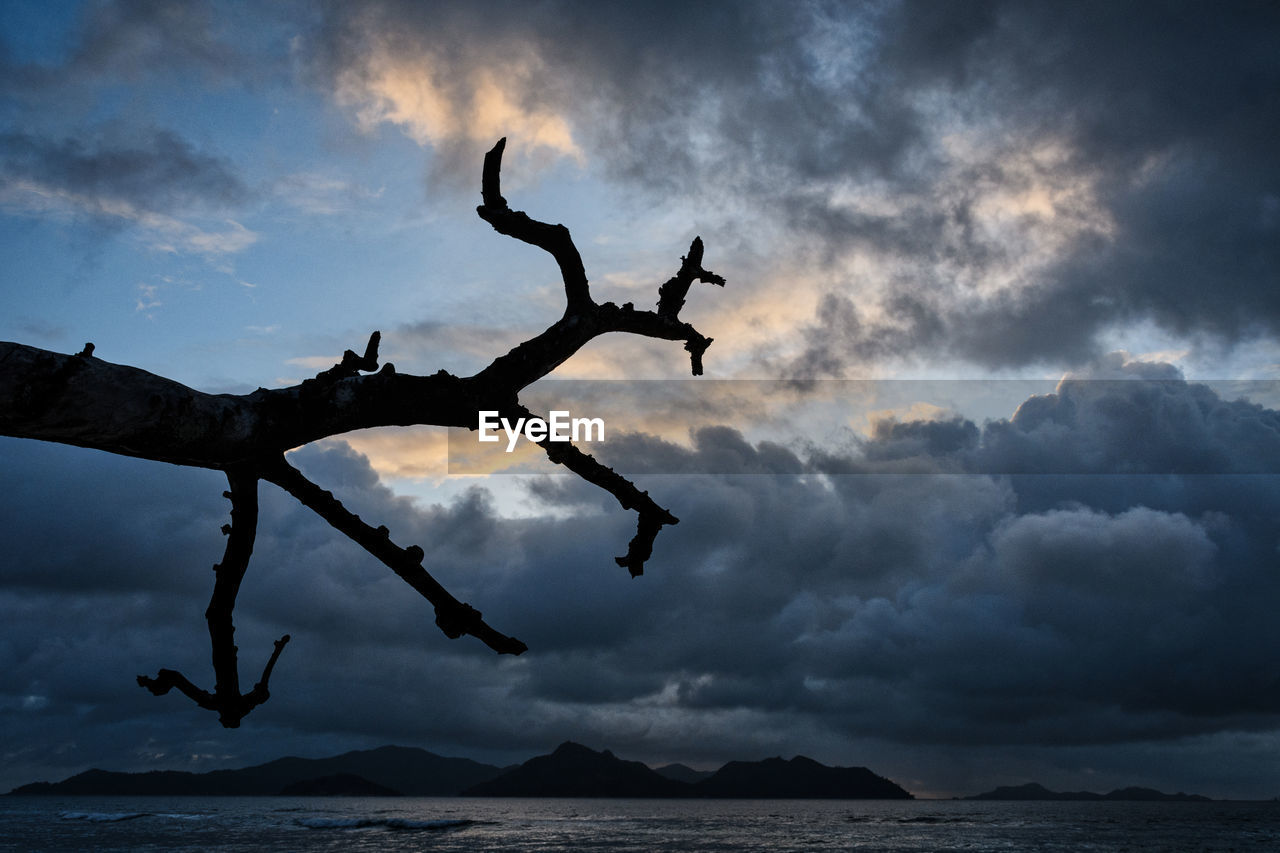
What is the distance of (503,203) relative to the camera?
16.2ft

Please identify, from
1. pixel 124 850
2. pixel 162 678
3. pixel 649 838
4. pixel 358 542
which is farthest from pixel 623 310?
pixel 649 838

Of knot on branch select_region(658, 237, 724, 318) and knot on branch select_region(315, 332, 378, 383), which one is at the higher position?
knot on branch select_region(658, 237, 724, 318)

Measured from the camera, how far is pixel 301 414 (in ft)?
13.5

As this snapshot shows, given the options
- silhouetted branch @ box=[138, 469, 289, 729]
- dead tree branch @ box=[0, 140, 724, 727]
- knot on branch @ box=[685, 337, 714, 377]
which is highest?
knot on branch @ box=[685, 337, 714, 377]

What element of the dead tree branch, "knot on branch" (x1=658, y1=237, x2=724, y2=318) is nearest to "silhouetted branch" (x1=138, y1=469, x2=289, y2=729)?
the dead tree branch

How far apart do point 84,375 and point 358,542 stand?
5.70ft

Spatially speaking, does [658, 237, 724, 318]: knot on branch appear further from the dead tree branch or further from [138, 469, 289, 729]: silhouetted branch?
[138, 469, 289, 729]: silhouetted branch

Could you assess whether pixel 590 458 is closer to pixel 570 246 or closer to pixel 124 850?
pixel 570 246

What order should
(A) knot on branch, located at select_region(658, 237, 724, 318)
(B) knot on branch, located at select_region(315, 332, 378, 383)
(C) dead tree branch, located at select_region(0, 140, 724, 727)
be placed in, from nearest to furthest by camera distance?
(C) dead tree branch, located at select_region(0, 140, 724, 727) < (B) knot on branch, located at select_region(315, 332, 378, 383) < (A) knot on branch, located at select_region(658, 237, 724, 318)

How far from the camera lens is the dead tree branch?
3264 millimetres

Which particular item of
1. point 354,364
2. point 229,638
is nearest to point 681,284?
point 354,364

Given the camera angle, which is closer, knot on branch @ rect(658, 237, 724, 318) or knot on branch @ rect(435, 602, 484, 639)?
knot on branch @ rect(435, 602, 484, 639)

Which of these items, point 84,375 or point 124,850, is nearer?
point 84,375

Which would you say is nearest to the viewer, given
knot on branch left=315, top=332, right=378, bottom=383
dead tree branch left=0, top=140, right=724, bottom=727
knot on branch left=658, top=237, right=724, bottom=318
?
dead tree branch left=0, top=140, right=724, bottom=727
